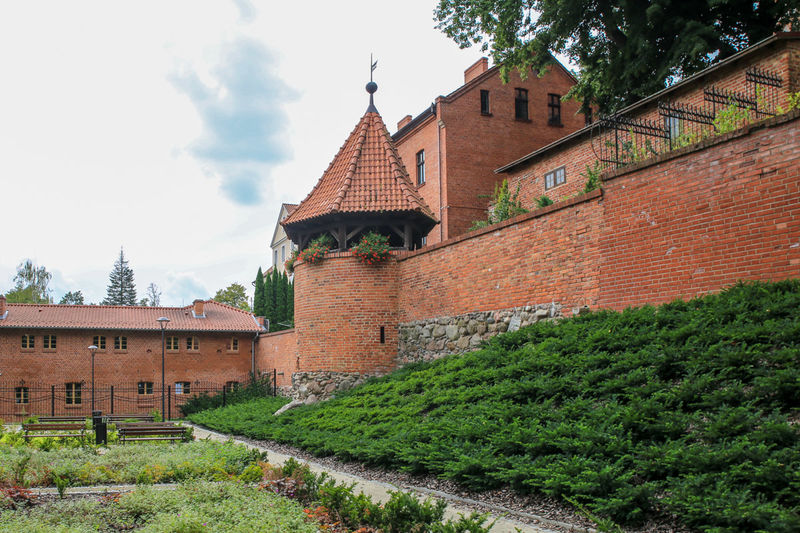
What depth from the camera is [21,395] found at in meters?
30.2

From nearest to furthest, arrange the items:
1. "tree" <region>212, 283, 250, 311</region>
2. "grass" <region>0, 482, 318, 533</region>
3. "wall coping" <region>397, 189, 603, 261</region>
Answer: "grass" <region>0, 482, 318, 533</region> < "wall coping" <region>397, 189, 603, 261</region> < "tree" <region>212, 283, 250, 311</region>

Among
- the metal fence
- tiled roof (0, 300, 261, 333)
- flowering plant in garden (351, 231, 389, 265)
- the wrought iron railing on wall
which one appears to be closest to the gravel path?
the wrought iron railing on wall

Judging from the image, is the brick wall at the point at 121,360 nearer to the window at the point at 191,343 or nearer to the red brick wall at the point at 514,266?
the window at the point at 191,343

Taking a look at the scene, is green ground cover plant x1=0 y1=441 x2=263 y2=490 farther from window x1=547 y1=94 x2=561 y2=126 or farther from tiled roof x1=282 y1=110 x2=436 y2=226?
window x1=547 y1=94 x2=561 y2=126

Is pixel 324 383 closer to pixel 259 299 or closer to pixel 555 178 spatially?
pixel 555 178

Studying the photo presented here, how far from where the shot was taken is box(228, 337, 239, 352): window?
34312 mm

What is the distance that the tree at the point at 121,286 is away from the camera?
77.7m

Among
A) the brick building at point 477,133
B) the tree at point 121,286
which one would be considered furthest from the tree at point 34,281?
the brick building at point 477,133

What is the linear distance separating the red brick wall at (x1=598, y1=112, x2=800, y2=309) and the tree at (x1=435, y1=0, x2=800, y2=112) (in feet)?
30.4

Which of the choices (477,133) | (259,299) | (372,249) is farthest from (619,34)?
(259,299)

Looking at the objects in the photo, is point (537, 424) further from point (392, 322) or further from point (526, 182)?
point (526, 182)

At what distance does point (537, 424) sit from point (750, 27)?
1670 cm

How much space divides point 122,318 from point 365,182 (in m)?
21.0

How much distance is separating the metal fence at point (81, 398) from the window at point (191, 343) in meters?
2.12
